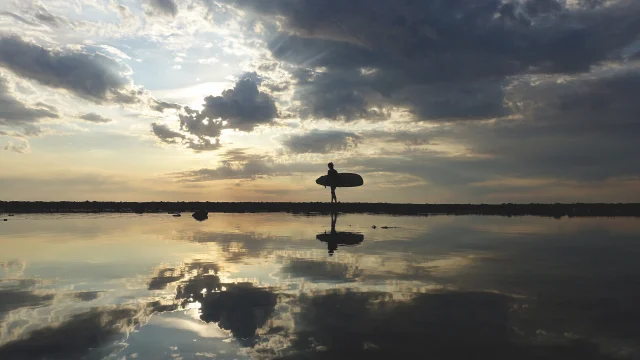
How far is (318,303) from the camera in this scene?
864 cm

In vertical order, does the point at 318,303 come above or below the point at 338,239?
below

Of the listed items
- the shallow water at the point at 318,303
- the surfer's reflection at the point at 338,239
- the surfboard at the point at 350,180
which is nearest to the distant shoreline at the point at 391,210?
the surfboard at the point at 350,180

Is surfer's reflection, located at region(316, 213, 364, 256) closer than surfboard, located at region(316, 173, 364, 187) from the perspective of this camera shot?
Yes

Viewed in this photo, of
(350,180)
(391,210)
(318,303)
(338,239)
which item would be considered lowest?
(318,303)

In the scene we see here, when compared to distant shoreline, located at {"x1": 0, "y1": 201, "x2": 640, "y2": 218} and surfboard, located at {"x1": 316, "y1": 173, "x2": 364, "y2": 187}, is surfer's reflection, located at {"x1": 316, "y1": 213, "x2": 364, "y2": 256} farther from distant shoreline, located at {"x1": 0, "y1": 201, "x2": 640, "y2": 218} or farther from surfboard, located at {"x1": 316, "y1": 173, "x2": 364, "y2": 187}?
distant shoreline, located at {"x1": 0, "y1": 201, "x2": 640, "y2": 218}

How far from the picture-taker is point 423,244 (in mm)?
18297

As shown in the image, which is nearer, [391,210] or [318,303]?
[318,303]

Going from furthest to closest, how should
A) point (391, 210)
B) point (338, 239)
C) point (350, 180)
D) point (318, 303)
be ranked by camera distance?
1. point (391, 210)
2. point (350, 180)
3. point (338, 239)
4. point (318, 303)


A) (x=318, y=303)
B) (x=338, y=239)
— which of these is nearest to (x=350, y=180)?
(x=338, y=239)

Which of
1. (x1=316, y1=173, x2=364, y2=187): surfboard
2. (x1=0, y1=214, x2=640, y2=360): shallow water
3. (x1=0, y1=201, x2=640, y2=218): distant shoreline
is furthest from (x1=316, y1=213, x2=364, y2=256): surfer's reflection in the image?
(x1=0, y1=201, x2=640, y2=218): distant shoreline

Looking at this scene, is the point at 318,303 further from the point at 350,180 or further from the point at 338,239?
the point at 350,180

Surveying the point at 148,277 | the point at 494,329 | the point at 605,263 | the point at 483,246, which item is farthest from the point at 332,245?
the point at 494,329

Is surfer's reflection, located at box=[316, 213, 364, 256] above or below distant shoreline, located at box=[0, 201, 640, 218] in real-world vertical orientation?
below

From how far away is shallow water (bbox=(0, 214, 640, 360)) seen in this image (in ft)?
20.6
